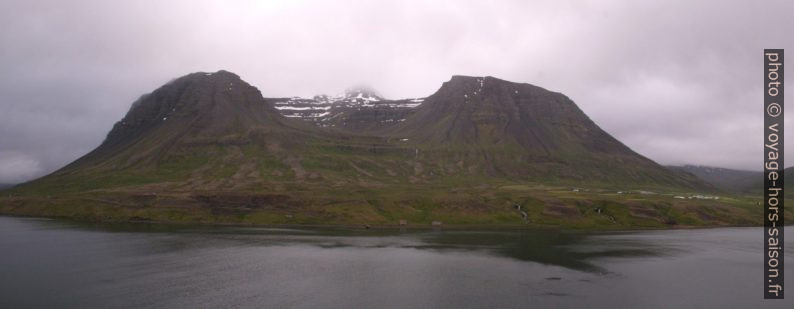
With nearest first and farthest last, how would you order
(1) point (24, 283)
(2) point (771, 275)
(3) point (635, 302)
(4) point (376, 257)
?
1. (3) point (635, 302)
2. (1) point (24, 283)
3. (2) point (771, 275)
4. (4) point (376, 257)

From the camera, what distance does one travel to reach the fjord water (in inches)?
3255

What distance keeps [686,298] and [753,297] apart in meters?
11.0

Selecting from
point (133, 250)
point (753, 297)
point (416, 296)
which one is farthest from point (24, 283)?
point (753, 297)

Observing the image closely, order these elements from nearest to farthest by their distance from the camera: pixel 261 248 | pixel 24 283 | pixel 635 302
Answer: pixel 635 302 → pixel 24 283 → pixel 261 248

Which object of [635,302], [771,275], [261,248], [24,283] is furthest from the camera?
[261,248]

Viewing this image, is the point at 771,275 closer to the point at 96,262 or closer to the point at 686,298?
the point at 686,298

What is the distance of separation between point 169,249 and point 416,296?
74.2 m

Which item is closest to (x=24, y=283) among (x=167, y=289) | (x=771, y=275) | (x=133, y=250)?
(x=167, y=289)

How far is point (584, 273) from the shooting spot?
106375mm

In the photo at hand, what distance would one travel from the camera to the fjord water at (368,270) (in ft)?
271

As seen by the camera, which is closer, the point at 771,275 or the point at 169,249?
the point at 771,275

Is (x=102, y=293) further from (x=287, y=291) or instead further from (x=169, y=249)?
(x=169, y=249)

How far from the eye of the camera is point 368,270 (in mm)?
106500

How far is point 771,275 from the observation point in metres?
103
